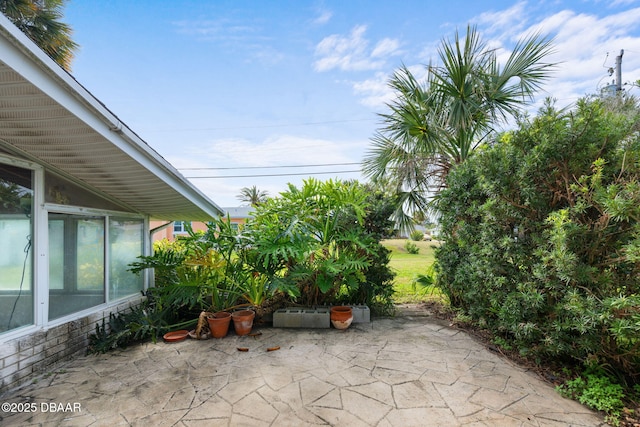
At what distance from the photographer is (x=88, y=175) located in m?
3.49

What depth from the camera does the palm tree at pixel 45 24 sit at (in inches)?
271

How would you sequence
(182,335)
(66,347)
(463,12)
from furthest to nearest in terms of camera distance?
1. (463,12)
2. (182,335)
3. (66,347)

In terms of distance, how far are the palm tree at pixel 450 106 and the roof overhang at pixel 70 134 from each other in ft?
12.4

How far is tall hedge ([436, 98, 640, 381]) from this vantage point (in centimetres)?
238

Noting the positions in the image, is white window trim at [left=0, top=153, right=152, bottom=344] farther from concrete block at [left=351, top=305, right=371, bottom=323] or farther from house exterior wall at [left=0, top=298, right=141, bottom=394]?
concrete block at [left=351, top=305, right=371, bottom=323]

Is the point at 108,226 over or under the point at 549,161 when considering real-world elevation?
under

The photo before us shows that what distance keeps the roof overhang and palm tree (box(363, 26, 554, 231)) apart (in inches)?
149

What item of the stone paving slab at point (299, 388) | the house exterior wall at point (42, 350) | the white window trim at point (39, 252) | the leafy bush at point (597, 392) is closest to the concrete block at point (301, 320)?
the stone paving slab at point (299, 388)

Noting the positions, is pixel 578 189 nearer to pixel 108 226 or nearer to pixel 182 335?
pixel 182 335

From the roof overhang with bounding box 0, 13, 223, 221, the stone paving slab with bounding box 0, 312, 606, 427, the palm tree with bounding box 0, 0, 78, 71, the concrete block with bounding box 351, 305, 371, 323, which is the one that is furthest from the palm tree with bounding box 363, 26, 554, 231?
the palm tree with bounding box 0, 0, 78, 71

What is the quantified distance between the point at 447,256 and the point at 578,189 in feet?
7.43

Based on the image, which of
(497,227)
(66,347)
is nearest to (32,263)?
(66,347)

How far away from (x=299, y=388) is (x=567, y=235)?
2.81 m

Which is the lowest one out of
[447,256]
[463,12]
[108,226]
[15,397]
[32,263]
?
[15,397]
